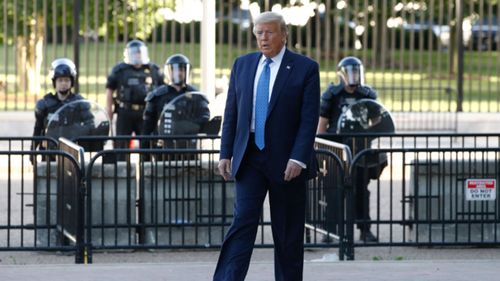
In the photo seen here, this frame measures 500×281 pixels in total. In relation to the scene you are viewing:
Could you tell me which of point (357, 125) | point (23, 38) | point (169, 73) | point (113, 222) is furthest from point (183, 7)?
point (113, 222)

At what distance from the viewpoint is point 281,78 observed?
8039mm

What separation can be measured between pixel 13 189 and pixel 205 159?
3370 millimetres

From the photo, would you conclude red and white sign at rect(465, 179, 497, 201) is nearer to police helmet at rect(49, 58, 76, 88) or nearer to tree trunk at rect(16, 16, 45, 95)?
police helmet at rect(49, 58, 76, 88)

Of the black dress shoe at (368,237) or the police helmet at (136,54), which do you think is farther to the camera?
the police helmet at (136,54)

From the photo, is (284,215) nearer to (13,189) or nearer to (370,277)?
(370,277)

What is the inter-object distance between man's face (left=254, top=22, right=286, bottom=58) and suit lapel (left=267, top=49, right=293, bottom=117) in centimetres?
8

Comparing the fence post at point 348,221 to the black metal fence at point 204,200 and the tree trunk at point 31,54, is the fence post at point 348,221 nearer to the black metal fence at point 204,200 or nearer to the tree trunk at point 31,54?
the black metal fence at point 204,200

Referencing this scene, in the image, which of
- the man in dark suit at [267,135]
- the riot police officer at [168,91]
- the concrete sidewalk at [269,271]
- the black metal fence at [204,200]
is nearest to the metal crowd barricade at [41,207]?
the black metal fence at [204,200]

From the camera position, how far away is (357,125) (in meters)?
13.0

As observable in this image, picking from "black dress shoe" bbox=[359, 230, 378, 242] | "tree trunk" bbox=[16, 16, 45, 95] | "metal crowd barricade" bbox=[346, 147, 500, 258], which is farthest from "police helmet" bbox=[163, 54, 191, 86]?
"tree trunk" bbox=[16, 16, 45, 95]

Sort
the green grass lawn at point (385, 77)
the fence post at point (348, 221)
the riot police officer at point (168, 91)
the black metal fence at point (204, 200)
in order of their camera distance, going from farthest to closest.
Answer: the green grass lawn at point (385, 77), the riot police officer at point (168, 91), the black metal fence at point (204, 200), the fence post at point (348, 221)

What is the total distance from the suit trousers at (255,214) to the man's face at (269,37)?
503 mm

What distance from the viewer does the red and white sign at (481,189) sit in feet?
38.1

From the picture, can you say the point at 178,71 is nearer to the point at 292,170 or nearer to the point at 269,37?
the point at 269,37
